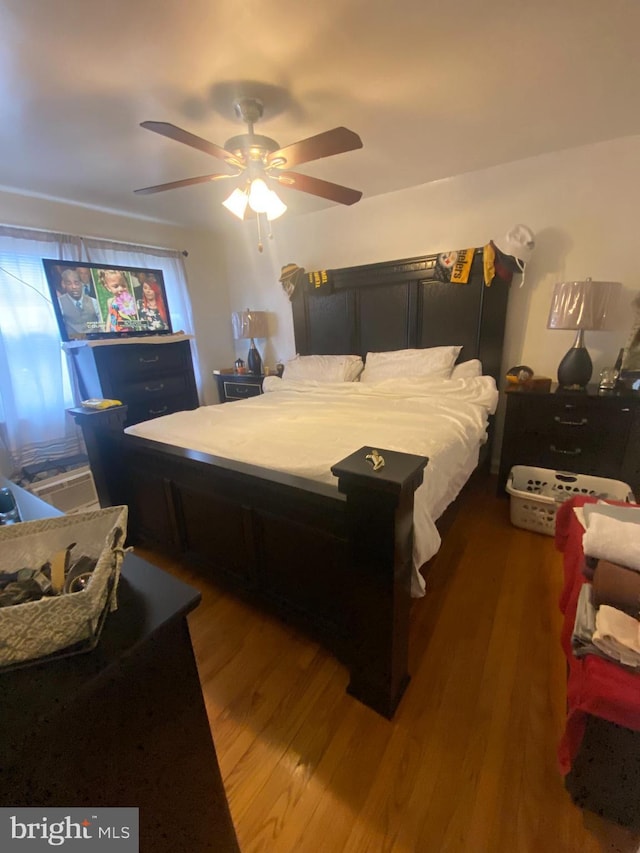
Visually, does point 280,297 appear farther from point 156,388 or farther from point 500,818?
point 500,818

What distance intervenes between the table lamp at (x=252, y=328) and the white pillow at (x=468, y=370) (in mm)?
2018

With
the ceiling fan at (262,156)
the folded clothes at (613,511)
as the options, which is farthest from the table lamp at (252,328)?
the folded clothes at (613,511)

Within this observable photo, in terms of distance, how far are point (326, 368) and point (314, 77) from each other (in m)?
1.87

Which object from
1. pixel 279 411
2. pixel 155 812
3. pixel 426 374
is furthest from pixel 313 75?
pixel 155 812

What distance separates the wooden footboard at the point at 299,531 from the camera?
1.05 meters

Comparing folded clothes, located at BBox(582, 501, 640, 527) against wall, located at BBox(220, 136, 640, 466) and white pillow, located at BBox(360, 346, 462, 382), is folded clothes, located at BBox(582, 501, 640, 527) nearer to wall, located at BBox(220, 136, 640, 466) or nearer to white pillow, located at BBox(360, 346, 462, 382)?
white pillow, located at BBox(360, 346, 462, 382)

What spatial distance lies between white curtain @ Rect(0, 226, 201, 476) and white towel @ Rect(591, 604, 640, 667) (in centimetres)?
341

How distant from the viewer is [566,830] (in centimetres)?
93

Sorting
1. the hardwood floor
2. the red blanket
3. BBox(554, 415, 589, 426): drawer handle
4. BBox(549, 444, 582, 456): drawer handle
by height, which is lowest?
the hardwood floor

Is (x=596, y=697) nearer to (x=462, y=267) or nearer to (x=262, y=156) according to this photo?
(x=262, y=156)

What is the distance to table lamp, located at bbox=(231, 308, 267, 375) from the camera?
12.0 ft

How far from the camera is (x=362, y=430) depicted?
5.67 feet

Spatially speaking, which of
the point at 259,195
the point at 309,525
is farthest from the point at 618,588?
the point at 259,195

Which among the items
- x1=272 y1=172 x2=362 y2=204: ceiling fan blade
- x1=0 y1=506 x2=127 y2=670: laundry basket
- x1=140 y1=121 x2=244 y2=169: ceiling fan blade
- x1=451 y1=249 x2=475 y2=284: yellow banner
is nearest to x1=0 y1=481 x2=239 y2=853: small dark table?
x1=0 y1=506 x2=127 y2=670: laundry basket
